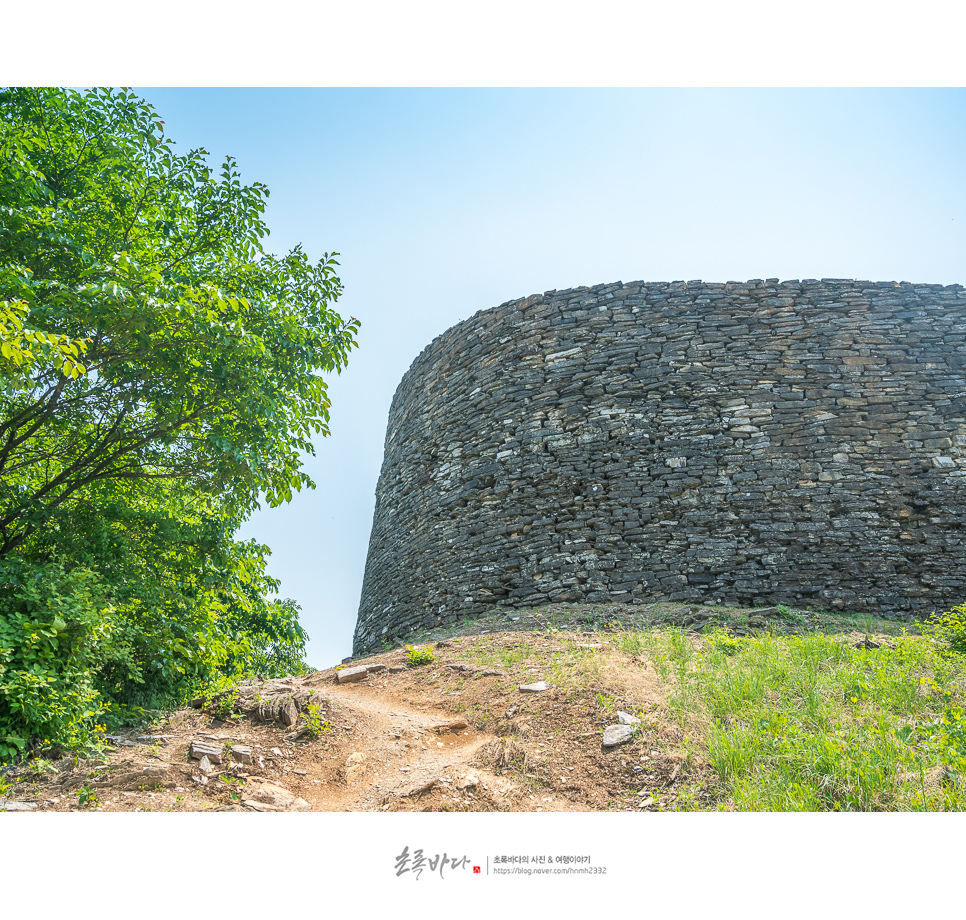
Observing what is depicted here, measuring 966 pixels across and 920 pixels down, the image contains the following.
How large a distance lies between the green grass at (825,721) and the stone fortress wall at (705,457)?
251 centimetres

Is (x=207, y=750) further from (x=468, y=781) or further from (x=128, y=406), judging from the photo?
(x=128, y=406)

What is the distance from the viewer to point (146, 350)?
4777mm

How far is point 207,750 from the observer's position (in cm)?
378

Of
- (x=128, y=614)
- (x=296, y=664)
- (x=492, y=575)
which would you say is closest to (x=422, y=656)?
(x=492, y=575)

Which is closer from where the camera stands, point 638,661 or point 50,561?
point 50,561

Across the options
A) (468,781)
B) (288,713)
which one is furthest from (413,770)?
(288,713)

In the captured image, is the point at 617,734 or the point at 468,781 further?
the point at 617,734

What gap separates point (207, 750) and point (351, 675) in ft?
8.10

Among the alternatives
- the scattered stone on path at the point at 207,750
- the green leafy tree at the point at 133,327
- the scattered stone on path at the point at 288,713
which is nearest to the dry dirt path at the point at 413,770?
the scattered stone on path at the point at 288,713

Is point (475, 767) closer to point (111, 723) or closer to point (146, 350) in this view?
point (111, 723)

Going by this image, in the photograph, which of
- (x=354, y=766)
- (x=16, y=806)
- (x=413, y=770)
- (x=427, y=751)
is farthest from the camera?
(x=427, y=751)

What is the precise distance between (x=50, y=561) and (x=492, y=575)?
524 cm

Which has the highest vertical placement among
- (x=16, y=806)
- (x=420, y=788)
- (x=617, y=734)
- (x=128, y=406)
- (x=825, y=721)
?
(x=128, y=406)

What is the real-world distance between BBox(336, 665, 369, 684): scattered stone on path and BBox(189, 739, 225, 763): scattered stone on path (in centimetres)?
229
